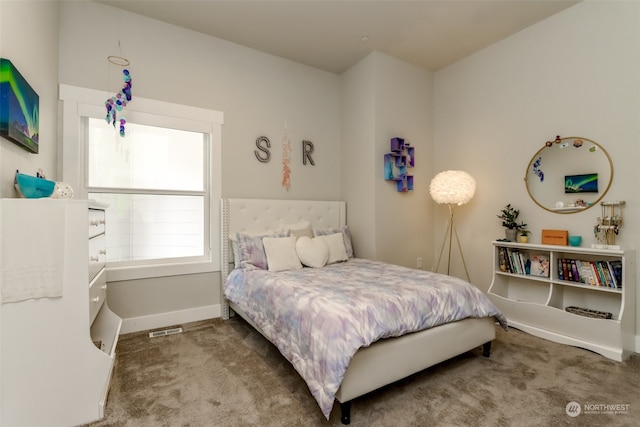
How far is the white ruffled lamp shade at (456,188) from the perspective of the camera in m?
3.25

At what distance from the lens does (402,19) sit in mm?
2939

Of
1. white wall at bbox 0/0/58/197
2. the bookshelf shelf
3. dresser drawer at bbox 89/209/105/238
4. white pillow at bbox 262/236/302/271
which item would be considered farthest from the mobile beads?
the bookshelf shelf

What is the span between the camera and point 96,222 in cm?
195

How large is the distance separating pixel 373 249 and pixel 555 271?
168 cm

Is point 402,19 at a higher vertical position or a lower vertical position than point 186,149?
higher

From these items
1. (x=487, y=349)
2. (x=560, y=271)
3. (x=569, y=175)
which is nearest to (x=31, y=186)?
(x=487, y=349)

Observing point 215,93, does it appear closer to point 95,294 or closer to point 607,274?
point 95,294

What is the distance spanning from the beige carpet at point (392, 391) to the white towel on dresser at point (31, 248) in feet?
2.54

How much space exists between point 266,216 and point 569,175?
297cm

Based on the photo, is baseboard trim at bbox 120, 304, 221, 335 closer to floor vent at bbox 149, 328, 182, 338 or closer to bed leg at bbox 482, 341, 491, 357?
floor vent at bbox 149, 328, 182, 338

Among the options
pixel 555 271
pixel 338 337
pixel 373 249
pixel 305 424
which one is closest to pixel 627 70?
pixel 555 271

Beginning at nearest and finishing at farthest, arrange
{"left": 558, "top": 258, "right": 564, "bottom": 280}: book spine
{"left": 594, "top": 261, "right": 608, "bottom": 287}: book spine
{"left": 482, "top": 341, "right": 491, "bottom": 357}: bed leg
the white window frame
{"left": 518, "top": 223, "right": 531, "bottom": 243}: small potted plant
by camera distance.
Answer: {"left": 482, "top": 341, "right": 491, "bottom": 357}: bed leg < {"left": 594, "top": 261, "right": 608, "bottom": 287}: book spine < the white window frame < {"left": 558, "top": 258, "right": 564, "bottom": 280}: book spine < {"left": 518, "top": 223, "right": 531, "bottom": 243}: small potted plant

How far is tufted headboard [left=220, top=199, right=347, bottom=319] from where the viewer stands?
10.5 ft

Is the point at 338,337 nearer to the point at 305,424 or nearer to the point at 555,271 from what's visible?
the point at 305,424
